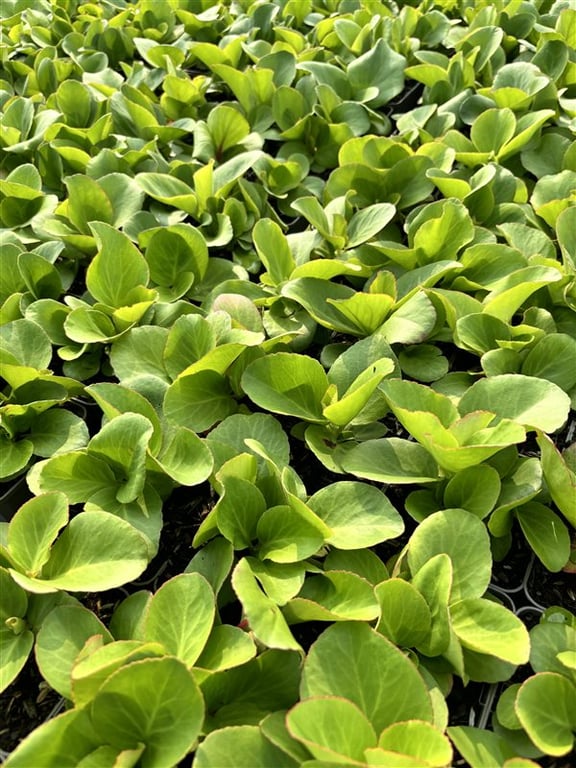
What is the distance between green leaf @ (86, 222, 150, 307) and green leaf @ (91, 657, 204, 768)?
569 millimetres

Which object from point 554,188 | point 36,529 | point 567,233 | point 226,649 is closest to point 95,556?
→ point 36,529

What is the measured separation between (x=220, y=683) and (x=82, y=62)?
1.42 m

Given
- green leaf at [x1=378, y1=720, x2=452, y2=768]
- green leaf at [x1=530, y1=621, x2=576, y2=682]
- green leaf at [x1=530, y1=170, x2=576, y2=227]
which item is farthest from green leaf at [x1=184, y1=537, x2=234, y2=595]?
green leaf at [x1=530, y1=170, x2=576, y2=227]

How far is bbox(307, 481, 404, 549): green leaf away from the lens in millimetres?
714

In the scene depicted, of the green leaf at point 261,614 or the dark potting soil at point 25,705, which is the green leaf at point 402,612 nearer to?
the green leaf at point 261,614

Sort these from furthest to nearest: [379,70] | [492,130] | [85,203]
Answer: [379,70], [492,130], [85,203]

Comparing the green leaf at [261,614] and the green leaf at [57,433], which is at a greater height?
the green leaf at [261,614]

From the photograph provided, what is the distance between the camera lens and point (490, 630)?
0.66 metres

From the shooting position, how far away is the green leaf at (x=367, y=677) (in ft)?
1.94

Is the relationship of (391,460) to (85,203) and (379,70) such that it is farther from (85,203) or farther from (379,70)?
(379,70)

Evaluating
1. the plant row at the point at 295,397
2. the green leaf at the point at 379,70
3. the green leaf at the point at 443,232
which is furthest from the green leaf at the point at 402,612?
the green leaf at the point at 379,70

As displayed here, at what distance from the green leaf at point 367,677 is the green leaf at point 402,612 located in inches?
1.9

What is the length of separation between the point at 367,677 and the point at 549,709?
18 centimetres

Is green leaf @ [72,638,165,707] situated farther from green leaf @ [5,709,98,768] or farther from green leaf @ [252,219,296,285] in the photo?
green leaf @ [252,219,296,285]
